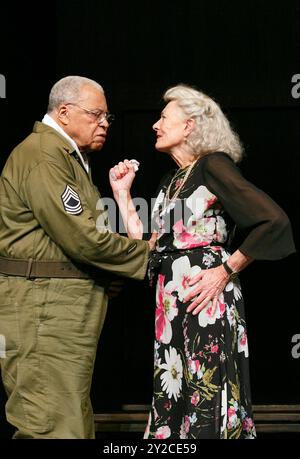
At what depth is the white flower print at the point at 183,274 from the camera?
2.92 metres

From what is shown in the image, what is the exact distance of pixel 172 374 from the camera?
2.95 metres

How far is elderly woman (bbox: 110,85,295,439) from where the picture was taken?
2818 millimetres

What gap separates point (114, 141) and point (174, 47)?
20.0 inches

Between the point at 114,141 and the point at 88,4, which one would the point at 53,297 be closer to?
the point at 114,141

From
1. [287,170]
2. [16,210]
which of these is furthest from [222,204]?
[287,170]

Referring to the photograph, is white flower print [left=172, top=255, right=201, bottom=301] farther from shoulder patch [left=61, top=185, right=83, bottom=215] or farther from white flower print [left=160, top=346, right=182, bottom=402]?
shoulder patch [left=61, top=185, right=83, bottom=215]

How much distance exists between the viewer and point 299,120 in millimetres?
3768

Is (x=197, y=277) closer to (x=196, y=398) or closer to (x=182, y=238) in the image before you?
(x=182, y=238)

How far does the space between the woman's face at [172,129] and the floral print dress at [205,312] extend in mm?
118

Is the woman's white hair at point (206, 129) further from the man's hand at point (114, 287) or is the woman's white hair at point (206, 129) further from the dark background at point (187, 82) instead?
the dark background at point (187, 82)

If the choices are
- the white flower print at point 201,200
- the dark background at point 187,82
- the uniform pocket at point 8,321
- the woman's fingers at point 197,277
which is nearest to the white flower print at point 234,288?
the woman's fingers at point 197,277

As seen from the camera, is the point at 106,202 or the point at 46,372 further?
the point at 106,202

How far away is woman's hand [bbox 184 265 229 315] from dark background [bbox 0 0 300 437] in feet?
3.11

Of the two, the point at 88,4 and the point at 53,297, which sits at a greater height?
the point at 88,4
